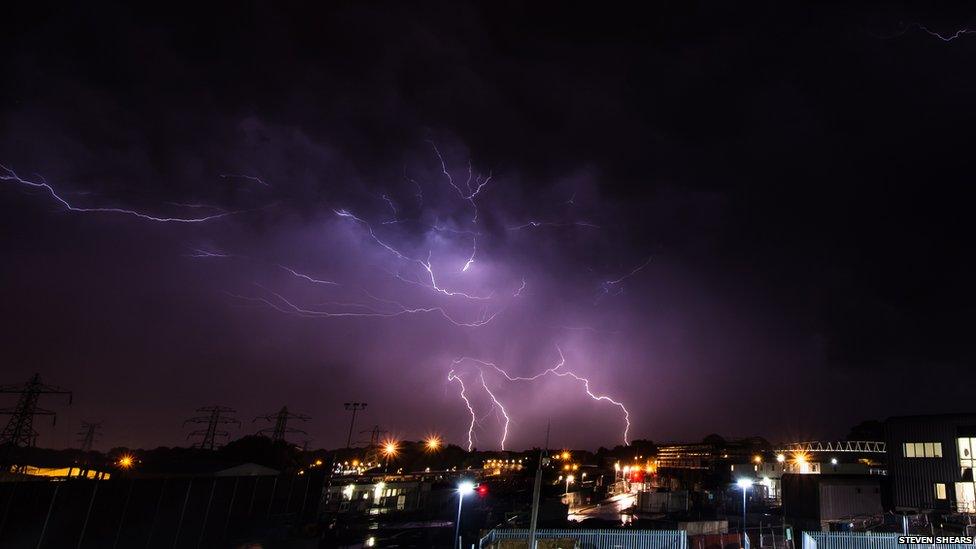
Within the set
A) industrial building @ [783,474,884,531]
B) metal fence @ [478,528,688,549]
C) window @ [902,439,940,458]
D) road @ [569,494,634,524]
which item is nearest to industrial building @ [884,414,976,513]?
window @ [902,439,940,458]

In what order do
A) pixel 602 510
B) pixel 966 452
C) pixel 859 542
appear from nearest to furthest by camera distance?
pixel 859 542 < pixel 966 452 < pixel 602 510

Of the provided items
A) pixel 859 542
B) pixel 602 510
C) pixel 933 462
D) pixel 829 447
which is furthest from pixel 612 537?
pixel 829 447

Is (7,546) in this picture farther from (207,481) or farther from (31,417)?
(31,417)

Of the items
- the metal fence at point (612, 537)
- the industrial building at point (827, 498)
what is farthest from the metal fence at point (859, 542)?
the industrial building at point (827, 498)

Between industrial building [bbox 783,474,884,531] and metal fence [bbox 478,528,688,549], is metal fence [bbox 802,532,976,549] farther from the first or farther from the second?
industrial building [bbox 783,474,884,531]

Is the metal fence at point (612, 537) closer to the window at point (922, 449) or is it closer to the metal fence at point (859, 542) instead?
the metal fence at point (859, 542)

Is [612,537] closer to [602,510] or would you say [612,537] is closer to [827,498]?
[827,498]

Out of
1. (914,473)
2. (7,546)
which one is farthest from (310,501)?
(914,473)
